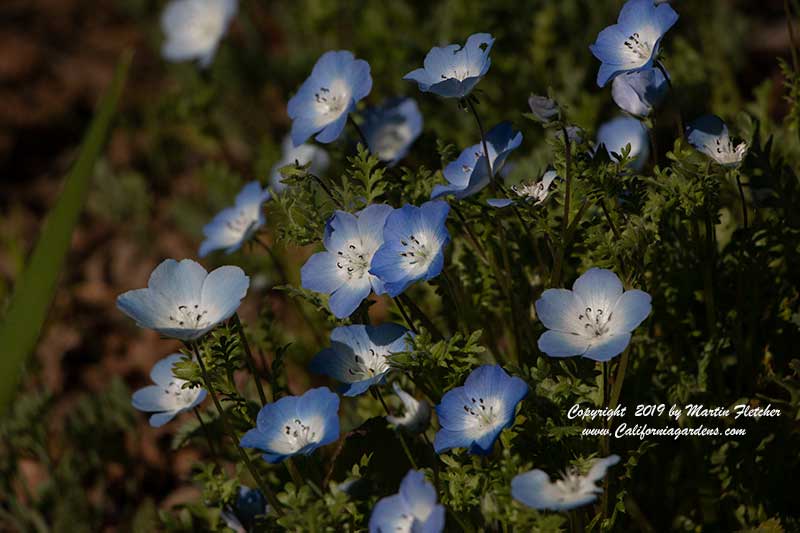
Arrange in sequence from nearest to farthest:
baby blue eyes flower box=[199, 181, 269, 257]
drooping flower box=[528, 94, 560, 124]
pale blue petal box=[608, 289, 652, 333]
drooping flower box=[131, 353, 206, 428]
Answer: pale blue petal box=[608, 289, 652, 333] < drooping flower box=[528, 94, 560, 124] < drooping flower box=[131, 353, 206, 428] < baby blue eyes flower box=[199, 181, 269, 257]

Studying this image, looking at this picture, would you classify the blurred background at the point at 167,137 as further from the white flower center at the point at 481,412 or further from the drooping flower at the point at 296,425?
the white flower center at the point at 481,412

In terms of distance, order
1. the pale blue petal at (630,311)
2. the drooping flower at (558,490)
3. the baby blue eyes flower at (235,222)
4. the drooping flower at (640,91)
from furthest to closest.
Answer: the baby blue eyes flower at (235,222) < the drooping flower at (640,91) < the pale blue petal at (630,311) < the drooping flower at (558,490)

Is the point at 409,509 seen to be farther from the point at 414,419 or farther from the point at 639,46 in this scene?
the point at 639,46

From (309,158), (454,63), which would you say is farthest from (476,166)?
(309,158)

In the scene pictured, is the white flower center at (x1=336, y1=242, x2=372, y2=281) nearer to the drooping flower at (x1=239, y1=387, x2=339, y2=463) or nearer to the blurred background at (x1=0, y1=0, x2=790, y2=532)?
the drooping flower at (x1=239, y1=387, x2=339, y2=463)

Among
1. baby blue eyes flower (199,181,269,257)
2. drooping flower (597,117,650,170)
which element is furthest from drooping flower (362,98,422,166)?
drooping flower (597,117,650,170)

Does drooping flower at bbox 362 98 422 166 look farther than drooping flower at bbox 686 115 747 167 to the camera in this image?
Yes

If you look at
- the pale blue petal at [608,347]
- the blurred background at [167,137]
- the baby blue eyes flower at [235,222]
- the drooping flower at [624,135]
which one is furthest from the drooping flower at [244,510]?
the drooping flower at [624,135]
